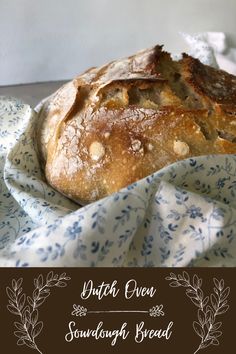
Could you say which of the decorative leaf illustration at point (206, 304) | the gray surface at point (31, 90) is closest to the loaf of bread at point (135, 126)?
the decorative leaf illustration at point (206, 304)

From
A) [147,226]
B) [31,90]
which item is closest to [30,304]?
[147,226]

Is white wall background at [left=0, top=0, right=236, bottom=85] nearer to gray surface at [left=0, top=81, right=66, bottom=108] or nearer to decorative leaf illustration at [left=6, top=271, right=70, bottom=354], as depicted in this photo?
gray surface at [left=0, top=81, right=66, bottom=108]

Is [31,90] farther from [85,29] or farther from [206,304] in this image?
[206,304]

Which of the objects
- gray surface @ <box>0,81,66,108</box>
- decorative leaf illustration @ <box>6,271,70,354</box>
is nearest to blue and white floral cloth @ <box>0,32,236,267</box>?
decorative leaf illustration @ <box>6,271,70,354</box>

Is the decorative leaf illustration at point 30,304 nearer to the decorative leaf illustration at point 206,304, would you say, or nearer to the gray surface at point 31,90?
the decorative leaf illustration at point 206,304

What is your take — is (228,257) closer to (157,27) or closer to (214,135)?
(214,135)

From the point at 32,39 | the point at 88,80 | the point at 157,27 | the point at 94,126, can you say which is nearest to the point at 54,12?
the point at 32,39
